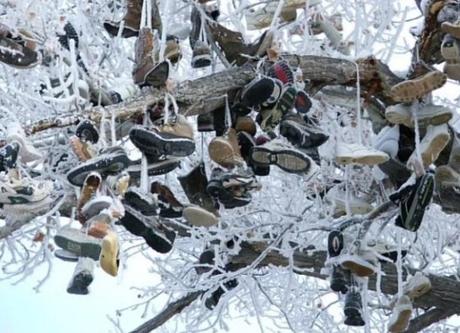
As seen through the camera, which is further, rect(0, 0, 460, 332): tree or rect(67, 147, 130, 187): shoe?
rect(0, 0, 460, 332): tree

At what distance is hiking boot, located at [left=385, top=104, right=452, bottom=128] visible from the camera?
2.38 metres

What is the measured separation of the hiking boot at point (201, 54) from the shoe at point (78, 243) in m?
0.93

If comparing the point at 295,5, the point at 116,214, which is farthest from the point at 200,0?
the point at 116,214

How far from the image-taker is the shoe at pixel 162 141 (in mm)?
2027

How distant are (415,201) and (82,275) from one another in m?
0.96

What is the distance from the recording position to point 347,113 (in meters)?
3.58

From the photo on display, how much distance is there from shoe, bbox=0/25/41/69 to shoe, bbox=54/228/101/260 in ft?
2.36

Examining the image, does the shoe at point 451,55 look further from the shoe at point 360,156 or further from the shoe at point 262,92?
the shoe at point 262,92

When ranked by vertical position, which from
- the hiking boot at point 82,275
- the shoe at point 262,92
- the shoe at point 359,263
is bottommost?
the shoe at point 359,263

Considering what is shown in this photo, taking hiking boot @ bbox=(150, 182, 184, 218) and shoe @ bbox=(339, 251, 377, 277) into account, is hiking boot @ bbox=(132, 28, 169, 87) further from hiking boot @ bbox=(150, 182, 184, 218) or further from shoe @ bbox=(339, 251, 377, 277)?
shoe @ bbox=(339, 251, 377, 277)

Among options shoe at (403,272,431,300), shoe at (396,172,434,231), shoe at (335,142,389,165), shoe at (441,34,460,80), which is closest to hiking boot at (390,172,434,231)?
shoe at (396,172,434,231)

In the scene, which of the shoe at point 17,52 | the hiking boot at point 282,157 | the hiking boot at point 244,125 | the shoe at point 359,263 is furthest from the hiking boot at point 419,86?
the shoe at point 17,52

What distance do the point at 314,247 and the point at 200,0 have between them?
1.77 meters

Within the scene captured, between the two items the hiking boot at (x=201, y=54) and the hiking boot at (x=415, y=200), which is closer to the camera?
the hiking boot at (x=415, y=200)
